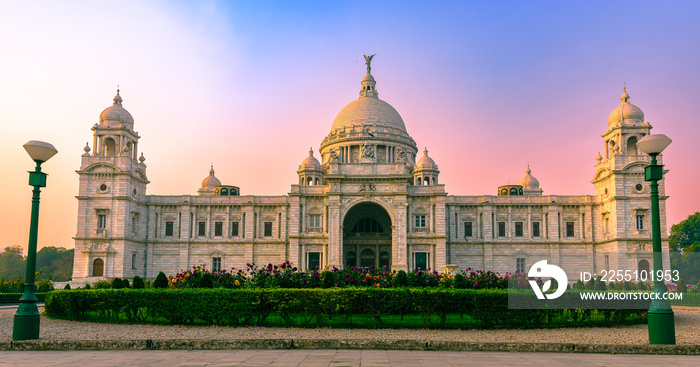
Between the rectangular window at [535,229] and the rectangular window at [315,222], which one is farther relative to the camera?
the rectangular window at [535,229]

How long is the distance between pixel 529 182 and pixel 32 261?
66.9 meters

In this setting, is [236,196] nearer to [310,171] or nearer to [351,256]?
[310,171]

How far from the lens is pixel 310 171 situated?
6825 centimetres

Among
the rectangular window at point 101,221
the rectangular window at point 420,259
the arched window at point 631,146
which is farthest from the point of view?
the arched window at point 631,146

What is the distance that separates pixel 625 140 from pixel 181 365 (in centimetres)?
5554

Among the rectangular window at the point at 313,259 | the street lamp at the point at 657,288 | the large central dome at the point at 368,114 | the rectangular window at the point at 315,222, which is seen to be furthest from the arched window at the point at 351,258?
the street lamp at the point at 657,288

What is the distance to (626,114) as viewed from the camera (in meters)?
58.0

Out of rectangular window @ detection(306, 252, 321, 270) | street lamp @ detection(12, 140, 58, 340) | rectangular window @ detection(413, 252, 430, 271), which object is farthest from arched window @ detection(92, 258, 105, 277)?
street lamp @ detection(12, 140, 58, 340)

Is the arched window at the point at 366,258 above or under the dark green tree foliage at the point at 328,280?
above

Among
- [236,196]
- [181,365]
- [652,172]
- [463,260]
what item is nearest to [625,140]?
[463,260]

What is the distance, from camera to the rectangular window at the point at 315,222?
5947cm

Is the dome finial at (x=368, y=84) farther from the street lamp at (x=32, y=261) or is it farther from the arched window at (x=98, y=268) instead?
the street lamp at (x=32, y=261)

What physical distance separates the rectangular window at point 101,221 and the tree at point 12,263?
64999mm

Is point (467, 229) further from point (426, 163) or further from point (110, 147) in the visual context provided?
point (110, 147)
